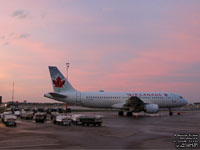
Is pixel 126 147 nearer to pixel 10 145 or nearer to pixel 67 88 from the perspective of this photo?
pixel 10 145

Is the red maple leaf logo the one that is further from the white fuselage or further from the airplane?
the white fuselage

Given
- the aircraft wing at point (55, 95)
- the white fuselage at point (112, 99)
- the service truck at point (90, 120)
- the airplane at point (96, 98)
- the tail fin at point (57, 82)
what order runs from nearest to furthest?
the service truck at point (90, 120) → the aircraft wing at point (55, 95) → the airplane at point (96, 98) → the white fuselage at point (112, 99) → the tail fin at point (57, 82)

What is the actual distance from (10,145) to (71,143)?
3508 millimetres

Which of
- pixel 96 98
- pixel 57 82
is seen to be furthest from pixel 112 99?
pixel 57 82

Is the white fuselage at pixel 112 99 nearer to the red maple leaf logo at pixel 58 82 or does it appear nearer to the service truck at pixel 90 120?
the red maple leaf logo at pixel 58 82

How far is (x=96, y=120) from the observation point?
84.3 feet

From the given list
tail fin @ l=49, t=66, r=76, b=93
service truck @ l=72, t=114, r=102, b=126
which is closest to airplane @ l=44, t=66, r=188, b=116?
tail fin @ l=49, t=66, r=76, b=93

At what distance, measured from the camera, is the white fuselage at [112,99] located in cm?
4412

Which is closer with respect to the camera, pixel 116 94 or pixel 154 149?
pixel 154 149

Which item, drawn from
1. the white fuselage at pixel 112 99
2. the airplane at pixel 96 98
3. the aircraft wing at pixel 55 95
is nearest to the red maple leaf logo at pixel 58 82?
the airplane at pixel 96 98

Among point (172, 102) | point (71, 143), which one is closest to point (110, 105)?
point (172, 102)

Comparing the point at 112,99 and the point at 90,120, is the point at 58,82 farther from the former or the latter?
the point at 90,120

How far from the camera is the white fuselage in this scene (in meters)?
44.1

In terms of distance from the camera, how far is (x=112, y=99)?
151 ft
